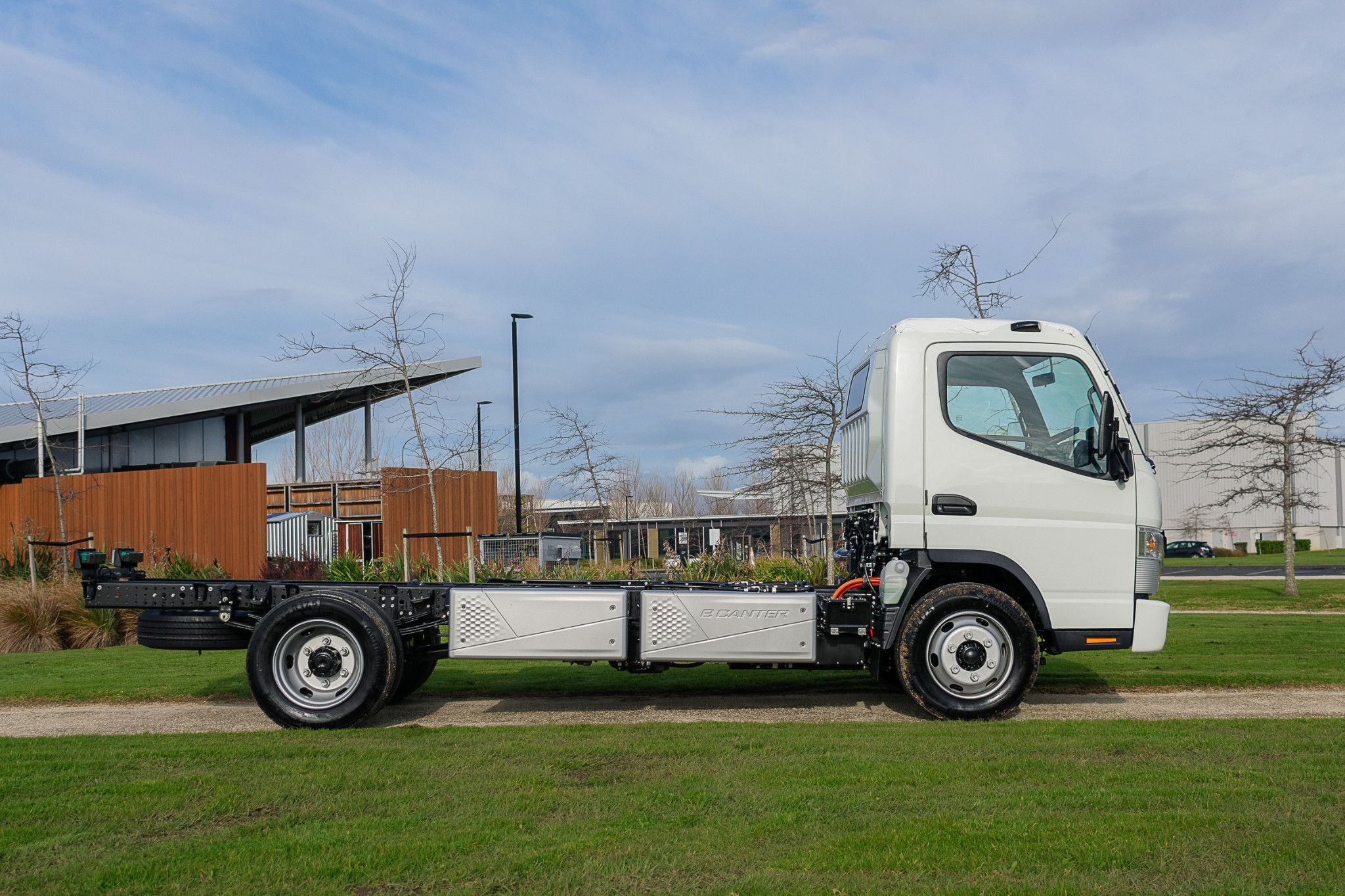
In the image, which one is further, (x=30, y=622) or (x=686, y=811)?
(x=30, y=622)

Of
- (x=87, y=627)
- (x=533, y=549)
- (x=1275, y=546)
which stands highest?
(x=533, y=549)

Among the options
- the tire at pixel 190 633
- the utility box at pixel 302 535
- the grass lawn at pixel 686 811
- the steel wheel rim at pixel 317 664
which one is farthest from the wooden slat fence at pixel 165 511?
the grass lawn at pixel 686 811

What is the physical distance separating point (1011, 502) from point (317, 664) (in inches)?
206

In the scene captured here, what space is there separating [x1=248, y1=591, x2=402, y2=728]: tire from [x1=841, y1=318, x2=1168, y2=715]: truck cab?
3739 mm

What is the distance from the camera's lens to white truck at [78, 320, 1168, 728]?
8.05 metres

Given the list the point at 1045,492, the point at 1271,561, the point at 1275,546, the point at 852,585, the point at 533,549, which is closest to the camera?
the point at 1045,492

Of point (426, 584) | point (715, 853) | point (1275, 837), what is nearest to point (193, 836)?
point (715, 853)

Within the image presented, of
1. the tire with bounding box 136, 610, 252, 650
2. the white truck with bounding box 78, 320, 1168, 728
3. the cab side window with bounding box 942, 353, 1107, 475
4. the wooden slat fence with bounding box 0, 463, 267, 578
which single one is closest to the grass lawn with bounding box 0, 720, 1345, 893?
the white truck with bounding box 78, 320, 1168, 728

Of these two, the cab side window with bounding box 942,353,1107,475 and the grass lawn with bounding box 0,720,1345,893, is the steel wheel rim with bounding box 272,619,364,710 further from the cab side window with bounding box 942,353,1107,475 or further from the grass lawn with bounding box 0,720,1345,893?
the cab side window with bounding box 942,353,1107,475

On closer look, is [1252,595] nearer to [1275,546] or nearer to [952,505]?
[952,505]

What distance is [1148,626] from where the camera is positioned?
8172 millimetres

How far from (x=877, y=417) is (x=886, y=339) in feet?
2.00

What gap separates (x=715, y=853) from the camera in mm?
4773

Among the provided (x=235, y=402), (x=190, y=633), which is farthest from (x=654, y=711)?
(x=235, y=402)
